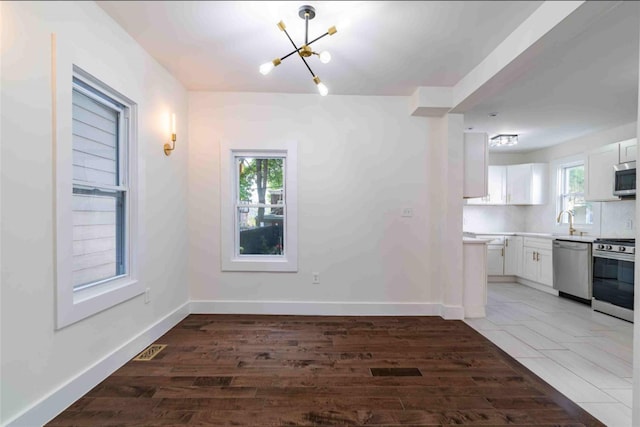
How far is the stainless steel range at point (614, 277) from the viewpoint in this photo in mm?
3395

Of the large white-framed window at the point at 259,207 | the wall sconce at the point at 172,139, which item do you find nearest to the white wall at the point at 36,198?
the wall sconce at the point at 172,139

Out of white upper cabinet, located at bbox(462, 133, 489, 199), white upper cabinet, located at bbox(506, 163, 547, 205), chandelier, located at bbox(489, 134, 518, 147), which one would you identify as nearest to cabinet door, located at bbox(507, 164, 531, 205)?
white upper cabinet, located at bbox(506, 163, 547, 205)

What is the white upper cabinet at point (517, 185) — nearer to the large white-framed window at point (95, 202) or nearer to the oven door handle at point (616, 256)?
the oven door handle at point (616, 256)

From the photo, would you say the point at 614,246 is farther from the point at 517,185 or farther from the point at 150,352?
the point at 150,352

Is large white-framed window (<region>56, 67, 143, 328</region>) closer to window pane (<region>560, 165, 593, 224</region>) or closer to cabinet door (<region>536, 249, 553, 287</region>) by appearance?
cabinet door (<region>536, 249, 553, 287</region>)

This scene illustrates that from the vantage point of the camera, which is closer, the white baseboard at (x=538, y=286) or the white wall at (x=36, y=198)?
the white wall at (x=36, y=198)

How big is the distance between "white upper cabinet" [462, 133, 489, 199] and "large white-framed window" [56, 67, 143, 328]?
3.48m

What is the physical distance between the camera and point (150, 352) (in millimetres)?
2516

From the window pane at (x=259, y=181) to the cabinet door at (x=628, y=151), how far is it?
4449 millimetres

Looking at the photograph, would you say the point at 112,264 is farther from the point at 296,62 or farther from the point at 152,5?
the point at 296,62

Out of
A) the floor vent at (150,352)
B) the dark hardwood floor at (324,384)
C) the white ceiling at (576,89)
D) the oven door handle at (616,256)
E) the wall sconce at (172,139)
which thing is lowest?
the dark hardwood floor at (324,384)

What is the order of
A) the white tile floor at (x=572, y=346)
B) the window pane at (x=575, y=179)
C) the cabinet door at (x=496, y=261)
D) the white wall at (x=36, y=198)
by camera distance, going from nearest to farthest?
1. the white wall at (x=36, y=198)
2. the white tile floor at (x=572, y=346)
3. the window pane at (x=575, y=179)
4. the cabinet door at (x=496, y=261)

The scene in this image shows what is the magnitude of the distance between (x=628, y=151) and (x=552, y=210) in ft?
5.75

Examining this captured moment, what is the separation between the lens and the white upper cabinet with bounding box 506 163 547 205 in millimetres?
5414
